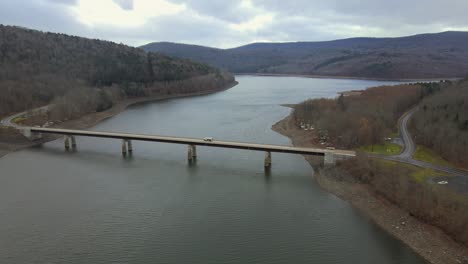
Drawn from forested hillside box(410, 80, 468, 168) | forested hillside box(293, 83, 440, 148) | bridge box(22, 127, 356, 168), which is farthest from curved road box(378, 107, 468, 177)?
bridge box(22, 127, 356, 168)

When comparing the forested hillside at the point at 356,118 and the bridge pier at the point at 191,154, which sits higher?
the forested hillside at the point at 356,118

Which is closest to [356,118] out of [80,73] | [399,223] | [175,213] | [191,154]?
[191,154]

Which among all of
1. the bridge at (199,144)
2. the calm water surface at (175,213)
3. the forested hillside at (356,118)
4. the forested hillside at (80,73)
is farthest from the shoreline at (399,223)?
the forested hillside at (80,73)

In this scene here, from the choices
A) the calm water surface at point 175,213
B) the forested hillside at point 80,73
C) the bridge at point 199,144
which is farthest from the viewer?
the forested hillside at point 80,73

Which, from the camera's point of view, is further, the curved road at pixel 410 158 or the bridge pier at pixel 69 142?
the bridge pier at pixel 69 142

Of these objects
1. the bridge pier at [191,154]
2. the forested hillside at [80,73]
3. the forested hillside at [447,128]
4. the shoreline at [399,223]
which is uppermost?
the forested hillside at [80,73]

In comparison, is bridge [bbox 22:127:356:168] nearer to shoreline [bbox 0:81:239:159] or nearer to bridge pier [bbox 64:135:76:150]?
bridge pier [bbox 64:135:76:150]

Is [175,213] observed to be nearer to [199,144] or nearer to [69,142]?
[199,144]

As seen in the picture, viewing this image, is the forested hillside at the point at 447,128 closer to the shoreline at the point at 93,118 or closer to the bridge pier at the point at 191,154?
the bridge pier at the point at 191,154
